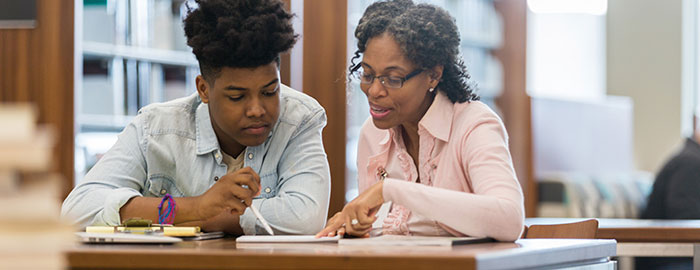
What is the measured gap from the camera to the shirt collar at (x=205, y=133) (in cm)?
Result: 208

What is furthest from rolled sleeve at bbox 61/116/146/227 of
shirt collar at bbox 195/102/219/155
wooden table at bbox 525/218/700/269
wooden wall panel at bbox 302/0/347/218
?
wooden wall panel at bbox 302/0/347/218

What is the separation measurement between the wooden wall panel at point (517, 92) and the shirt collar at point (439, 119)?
12.1ft

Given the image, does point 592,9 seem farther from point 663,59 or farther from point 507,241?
point 507,241

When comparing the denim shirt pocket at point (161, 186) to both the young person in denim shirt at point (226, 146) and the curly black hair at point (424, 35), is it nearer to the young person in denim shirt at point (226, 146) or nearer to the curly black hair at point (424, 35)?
the young person in denim shirt at point (226, 146)

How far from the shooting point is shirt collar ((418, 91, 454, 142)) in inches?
72.9

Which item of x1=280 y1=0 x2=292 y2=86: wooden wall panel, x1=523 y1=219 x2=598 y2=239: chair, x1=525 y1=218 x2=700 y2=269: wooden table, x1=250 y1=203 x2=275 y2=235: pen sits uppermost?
x1=280 y1=0 x2=292 y2=86: wooden wall panel

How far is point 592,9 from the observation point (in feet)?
25.5

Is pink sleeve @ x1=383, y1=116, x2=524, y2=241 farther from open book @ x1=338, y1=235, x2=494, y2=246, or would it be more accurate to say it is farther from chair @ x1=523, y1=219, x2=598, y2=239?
chair @ x1=523, y1=219, x2=598, y2=239

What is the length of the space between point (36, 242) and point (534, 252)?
875 millimetres

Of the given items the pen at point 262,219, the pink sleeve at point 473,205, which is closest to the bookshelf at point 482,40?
the pen at point 262,219

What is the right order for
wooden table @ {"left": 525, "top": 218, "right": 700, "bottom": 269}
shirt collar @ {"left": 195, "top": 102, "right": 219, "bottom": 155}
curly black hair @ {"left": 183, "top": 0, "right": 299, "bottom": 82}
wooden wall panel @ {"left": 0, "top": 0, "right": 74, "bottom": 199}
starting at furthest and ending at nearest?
wooden wall panel @ {"left": 0, "top": 0, "right": 74, "bottom": 199}, wooden table @ {"left": 525, "top": 218, "right": 700, "bottom": 269}, shirt collar @ {"left": 195, "top": 102, "right": 219, "bottom": 155}, curly black hair @ {"left": 183, "top": 0, "right": 299, "bottom": 82}

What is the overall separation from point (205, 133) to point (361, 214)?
64 cm

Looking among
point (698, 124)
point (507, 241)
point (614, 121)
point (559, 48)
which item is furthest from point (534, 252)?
point (559, 48)

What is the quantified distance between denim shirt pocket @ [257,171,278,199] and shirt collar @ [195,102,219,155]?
0.13m
